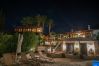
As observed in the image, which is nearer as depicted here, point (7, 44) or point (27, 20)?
point (7, 44)

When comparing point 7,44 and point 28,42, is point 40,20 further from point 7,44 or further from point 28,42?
point 7,44

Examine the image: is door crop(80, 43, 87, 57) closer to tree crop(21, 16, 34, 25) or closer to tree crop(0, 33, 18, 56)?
tree crop(0, 33, 18, 56)

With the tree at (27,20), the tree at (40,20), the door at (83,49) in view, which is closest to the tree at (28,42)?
the door at (83,49)

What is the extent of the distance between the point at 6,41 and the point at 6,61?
11.0 ft

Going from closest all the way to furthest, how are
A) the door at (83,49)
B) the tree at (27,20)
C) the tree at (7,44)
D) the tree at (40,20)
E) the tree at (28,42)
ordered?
1. the tree at (7,44)
2. the tree at (28,42)
3. the door at (83,49)
4. the tree at (40,20)
5. the tree at (27,20)

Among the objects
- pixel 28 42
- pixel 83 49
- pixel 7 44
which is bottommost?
pixel 83 49

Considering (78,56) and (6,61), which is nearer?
(6,61)

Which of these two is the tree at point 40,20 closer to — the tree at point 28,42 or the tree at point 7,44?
the tree at point 28,42

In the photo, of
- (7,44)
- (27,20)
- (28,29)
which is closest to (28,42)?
(7,44)

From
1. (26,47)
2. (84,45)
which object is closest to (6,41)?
(26,47)

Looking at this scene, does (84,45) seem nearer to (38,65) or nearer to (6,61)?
(38,65)

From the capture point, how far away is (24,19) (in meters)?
42.2

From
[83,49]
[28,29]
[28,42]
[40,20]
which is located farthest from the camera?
[40,20]

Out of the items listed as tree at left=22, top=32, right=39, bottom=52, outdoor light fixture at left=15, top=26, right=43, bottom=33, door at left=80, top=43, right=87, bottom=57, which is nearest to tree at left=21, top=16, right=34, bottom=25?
outdoor light fixture at left=15, top=26, right=43, bottom=33
